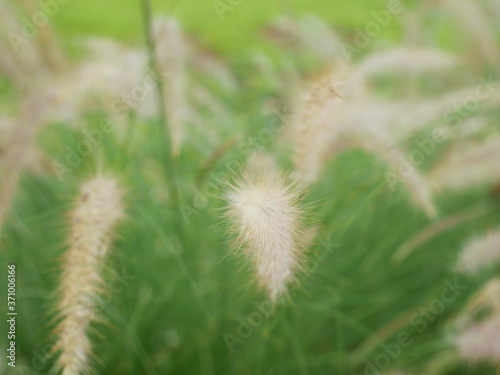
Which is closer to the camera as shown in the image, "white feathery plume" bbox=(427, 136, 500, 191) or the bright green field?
the bright green field

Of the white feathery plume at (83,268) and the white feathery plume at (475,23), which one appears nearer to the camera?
the white feathery plume at (83,268)

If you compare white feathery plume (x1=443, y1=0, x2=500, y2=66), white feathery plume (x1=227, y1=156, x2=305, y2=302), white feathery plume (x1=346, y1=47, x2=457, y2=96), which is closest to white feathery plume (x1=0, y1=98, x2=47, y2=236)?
white feathery plume (x1=227, y1=156, x2=305, y2=302)

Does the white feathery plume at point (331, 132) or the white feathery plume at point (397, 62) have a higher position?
the white feathery plume at point (397, 62)

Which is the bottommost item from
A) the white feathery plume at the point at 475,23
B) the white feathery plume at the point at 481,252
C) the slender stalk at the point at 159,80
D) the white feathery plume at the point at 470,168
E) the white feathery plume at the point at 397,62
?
the slender stalk at the point at 159,80

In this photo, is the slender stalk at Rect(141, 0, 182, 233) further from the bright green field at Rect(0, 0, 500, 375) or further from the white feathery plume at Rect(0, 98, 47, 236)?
the white feathery plume at Rect(0, 98, 47, 236)

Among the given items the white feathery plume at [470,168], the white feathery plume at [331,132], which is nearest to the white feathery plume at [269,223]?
the white feathery plume at [331,132]

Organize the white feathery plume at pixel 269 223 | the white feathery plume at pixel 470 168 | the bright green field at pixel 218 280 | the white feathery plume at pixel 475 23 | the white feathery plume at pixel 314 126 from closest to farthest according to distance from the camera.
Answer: the white feathery plume at pixel 269 223 < the white feathery plume at pixel 314 126 < the bright green field at pixel 218 280 < the white feathery plume at pixel 470 168 < the white feathery plume at pixel 475 23

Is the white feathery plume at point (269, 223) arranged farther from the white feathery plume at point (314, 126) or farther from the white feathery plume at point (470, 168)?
the white feathery plume at point (470, 168)
